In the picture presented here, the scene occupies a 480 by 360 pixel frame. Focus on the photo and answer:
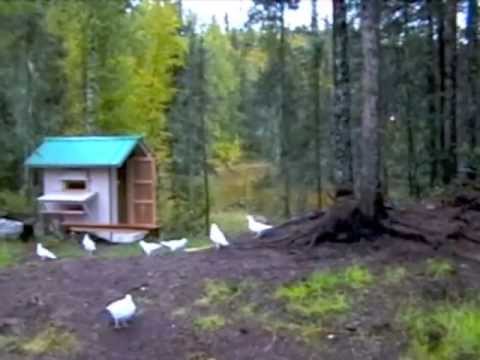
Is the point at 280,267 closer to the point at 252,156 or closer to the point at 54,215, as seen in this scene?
the point at 54,215

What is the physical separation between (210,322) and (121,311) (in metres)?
0.62

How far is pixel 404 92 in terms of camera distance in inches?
665

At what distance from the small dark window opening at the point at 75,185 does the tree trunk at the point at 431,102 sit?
867 cm

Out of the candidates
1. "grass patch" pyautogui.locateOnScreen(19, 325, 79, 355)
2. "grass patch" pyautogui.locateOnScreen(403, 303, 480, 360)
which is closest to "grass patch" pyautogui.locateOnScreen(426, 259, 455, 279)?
"grass patch" pyautogui.locateOnScreen(403, 303, 480, 360)

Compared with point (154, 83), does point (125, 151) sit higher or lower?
lower

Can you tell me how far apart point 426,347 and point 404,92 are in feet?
43.9

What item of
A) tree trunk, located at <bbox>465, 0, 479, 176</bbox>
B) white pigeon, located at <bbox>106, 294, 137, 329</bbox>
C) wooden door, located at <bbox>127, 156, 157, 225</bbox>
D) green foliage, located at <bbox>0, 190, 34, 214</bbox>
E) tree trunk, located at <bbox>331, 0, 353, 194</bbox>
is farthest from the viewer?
green foliage, located at <bbox>0, 190, 34, 214</bbox>

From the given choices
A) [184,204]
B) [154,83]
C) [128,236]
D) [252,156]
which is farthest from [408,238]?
[252,156]

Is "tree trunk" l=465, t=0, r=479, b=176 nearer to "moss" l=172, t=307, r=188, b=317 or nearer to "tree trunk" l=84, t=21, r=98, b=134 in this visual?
"moss" l=172, t=307, r=188, b=317

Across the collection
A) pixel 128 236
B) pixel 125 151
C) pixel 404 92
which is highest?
pixel 404 92

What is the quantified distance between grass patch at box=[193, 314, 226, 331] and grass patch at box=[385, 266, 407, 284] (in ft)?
4.59

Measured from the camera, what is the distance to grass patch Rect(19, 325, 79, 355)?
4535 millimetres

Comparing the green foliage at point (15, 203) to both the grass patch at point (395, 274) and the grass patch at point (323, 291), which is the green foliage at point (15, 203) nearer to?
the grass patch at point (323, 291)

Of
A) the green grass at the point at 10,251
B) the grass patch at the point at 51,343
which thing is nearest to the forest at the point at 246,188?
the grass patch at the point at 51,343
